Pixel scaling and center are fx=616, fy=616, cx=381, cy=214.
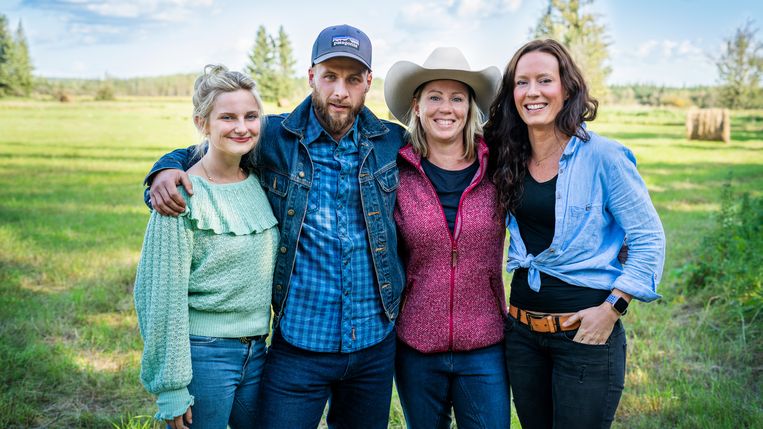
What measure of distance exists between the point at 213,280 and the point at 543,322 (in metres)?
1.49

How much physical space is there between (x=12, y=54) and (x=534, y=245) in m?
50.5

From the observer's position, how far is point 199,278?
8.71ft

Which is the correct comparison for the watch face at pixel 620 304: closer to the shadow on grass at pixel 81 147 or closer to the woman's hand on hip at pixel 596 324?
the woman's hand on hip at pixel 596 324

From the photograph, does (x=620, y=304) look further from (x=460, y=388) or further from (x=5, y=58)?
(x=5, y=58)

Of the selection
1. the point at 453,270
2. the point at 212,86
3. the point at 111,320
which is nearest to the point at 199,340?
the point at 212,86

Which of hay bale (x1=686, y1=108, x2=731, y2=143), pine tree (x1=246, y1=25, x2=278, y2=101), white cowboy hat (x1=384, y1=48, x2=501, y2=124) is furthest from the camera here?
pine tree (x1=246, y1=25, x2=278, y2=101)

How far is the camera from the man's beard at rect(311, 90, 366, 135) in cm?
304

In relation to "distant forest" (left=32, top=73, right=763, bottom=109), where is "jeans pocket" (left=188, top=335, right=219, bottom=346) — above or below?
below

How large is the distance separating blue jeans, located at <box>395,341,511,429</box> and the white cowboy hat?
1352 millimetres

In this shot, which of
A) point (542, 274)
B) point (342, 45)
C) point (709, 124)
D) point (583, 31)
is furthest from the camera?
point (583, 31)

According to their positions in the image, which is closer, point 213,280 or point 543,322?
point 213,280

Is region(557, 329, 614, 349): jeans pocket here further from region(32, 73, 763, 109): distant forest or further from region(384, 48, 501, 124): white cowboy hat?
region(32, 73, 763, 109): distant forest

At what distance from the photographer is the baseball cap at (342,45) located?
2.98m

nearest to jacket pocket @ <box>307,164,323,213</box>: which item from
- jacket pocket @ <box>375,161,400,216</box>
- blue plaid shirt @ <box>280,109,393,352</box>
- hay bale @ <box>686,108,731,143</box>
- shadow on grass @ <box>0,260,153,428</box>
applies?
blue plaid shirt @ <box>280,109,393,352</box>
